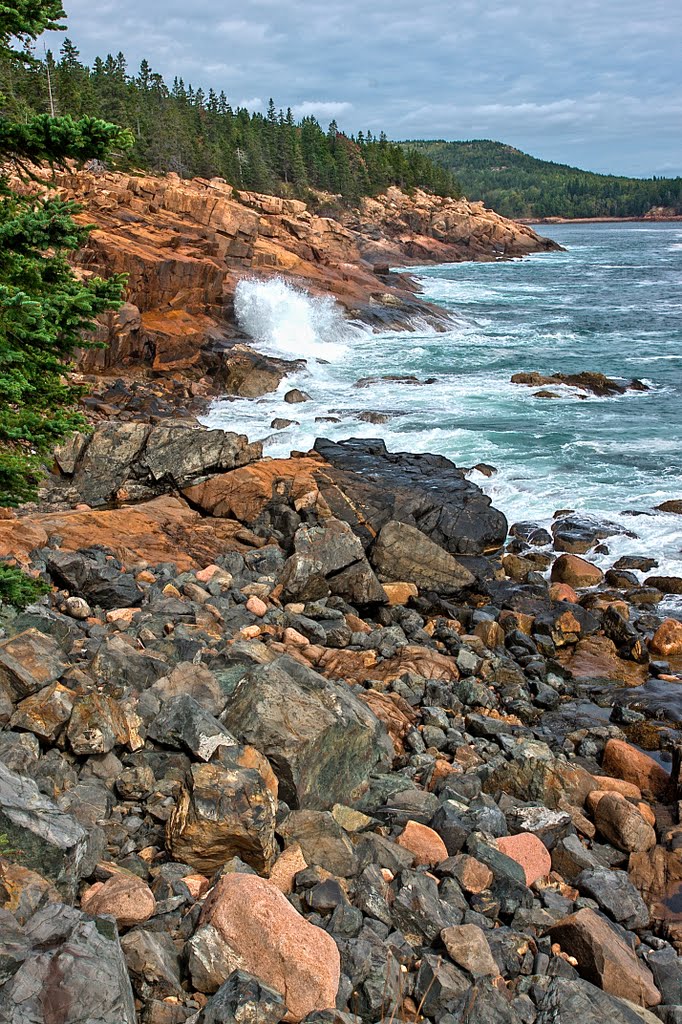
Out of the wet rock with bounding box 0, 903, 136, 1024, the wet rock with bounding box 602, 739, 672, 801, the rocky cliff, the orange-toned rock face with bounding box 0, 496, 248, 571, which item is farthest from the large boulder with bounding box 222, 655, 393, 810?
the rocky cliff

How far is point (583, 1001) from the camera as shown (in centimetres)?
583

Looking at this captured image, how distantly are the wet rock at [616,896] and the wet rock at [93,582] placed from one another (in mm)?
7621

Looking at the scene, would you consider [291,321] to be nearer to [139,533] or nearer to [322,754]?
[139,533]

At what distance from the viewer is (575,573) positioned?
1736 centimetres

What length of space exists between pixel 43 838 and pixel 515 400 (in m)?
28.9

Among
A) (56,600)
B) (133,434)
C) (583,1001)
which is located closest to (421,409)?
(133,434)

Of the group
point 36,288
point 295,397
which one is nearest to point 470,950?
point 36,288

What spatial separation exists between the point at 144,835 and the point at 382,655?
6891mm

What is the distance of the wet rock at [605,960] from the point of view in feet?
21.0

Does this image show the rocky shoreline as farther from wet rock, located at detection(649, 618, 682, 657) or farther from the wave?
the wave

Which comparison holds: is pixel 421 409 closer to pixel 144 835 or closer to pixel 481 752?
pixel 481 752

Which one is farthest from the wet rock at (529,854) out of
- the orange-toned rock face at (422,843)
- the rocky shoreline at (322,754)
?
the orange-toned rock face at (422,843)

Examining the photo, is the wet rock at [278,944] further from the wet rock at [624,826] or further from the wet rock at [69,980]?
the wet rock at [624,826]

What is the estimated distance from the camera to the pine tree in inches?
254
